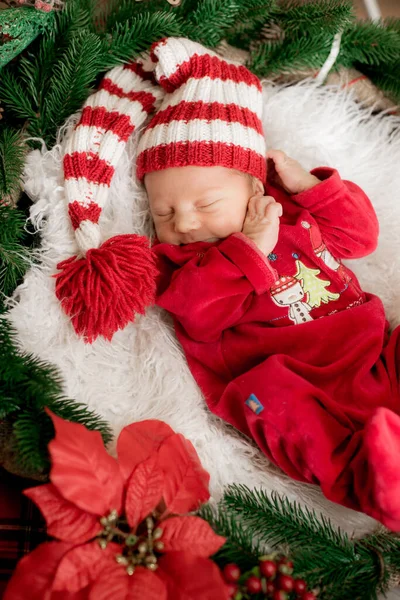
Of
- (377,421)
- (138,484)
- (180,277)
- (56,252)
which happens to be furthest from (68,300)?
(377,421)

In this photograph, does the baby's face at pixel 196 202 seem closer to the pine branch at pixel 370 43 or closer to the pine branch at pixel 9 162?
the pine branch at pixel 9 162

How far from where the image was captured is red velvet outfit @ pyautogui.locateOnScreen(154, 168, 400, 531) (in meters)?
0.96

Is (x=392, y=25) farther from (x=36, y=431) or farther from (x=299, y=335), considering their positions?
(x=36, y=431)

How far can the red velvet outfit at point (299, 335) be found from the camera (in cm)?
96

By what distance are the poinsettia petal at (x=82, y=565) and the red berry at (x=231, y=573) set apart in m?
0.15

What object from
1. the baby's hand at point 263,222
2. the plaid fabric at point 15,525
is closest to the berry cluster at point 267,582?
the plaid fabric at point 15,525

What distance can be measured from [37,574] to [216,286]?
59cm

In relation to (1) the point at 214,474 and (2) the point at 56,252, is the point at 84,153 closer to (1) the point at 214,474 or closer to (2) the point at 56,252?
(2) the point at 56,252

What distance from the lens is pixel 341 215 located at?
118 centimetres

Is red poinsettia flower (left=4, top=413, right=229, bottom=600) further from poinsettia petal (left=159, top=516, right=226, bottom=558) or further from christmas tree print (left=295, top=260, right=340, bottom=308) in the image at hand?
christmas tree print (left=295, top=260, right=340, bottom=308)

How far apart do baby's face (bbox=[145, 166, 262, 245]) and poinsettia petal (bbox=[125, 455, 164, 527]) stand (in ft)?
1.70

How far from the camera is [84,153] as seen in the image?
1064 mm

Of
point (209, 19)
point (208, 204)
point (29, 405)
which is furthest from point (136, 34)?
point (29, 405)

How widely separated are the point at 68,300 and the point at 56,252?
0.37 ft
